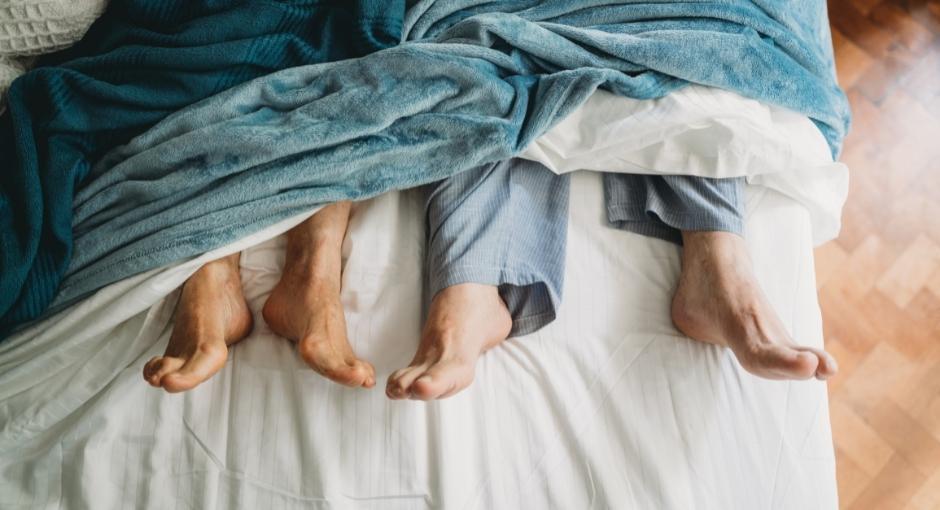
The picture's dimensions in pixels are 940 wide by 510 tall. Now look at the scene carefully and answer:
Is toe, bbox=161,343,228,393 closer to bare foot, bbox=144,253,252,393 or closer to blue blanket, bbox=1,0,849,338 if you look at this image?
bare foot, bbox=144,253,252,393

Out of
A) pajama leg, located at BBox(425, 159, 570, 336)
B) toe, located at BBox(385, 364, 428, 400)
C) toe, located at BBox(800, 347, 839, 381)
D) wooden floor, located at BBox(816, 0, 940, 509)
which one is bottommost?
wooden floor, located at BBox(816, 0, 940, 509)

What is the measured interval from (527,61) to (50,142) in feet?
1.86

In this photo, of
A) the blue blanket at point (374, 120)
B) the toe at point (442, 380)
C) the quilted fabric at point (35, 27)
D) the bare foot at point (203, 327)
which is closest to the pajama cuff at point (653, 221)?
the blue blanket at point (374, 120)

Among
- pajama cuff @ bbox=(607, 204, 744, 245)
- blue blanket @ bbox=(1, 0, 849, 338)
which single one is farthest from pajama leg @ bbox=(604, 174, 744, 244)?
blue blanket @ bbox=(1, 0, 849, 338)

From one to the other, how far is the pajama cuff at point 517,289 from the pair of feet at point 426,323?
0.01 meters

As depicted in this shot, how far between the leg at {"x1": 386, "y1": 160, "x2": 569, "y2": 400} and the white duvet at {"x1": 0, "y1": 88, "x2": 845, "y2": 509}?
33mm

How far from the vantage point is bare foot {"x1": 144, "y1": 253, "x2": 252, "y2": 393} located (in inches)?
29.9

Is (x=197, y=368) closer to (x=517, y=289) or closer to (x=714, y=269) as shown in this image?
(x=517, y=289)

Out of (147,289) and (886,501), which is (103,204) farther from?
(886,501)

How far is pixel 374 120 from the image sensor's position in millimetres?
855

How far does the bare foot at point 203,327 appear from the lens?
758 mm

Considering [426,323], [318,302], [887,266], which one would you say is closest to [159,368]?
[318,302]

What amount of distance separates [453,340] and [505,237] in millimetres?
150

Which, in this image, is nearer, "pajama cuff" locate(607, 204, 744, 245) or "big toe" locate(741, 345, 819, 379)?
"big toe" locate(741, 345, 819, 379)
